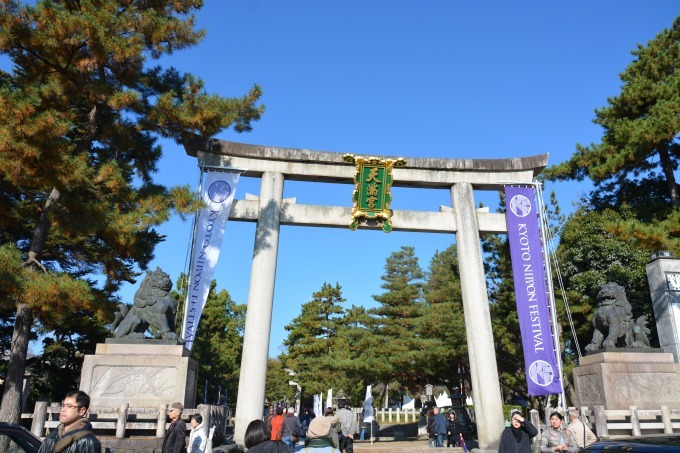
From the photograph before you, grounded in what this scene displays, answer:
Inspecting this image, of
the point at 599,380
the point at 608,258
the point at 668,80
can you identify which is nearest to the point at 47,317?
the point at 599,380

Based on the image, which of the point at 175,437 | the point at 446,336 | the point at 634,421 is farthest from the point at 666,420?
the point at 446,336

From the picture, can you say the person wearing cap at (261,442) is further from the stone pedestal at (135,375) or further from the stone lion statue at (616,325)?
the stone lion statue at (616,325)

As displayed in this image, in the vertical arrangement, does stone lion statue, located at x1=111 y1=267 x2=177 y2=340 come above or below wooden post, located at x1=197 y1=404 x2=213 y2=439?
above

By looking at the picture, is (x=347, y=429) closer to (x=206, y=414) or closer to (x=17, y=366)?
(x=206, y=414)

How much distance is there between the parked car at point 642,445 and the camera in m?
3.54

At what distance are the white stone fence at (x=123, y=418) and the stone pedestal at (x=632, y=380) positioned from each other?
25.4 ft

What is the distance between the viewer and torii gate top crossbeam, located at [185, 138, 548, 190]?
12.8 m

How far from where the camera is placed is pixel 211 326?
106ft

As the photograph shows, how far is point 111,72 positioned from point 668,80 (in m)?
15.5

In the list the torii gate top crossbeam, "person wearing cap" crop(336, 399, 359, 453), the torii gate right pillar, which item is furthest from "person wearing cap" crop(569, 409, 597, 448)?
the torii gate top crossbeam

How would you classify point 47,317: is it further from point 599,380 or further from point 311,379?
point 311,379

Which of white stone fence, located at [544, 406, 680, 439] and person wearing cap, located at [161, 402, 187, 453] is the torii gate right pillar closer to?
white stone fence, located at [544, 406, 680, 439]

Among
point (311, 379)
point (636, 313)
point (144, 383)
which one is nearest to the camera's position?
point (144, 383)

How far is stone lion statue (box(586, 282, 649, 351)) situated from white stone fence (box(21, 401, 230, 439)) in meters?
8.24
